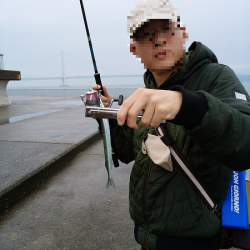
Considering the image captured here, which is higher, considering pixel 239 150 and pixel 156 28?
pixel 156 28

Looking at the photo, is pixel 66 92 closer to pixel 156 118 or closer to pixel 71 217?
pixel 71 217

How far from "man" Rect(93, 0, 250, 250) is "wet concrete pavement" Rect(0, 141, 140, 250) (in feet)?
4.14

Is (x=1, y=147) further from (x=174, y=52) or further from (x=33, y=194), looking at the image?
(x=174, y=52)

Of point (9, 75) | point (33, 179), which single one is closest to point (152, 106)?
point (33, 179)

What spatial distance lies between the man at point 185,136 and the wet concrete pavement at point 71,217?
1.26 m

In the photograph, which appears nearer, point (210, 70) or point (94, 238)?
point (210, 70)

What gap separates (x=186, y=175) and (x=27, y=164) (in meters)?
3.29

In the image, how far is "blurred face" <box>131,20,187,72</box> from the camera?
1168 mm

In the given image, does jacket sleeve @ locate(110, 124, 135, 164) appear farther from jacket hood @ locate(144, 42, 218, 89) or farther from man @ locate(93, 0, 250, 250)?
jacket hood @ locate(144, 42, 218, 89)

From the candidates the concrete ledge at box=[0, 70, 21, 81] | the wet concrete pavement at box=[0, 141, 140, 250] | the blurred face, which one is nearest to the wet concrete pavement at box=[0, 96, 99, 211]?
the wet concrete pavement at box=[0, 141, 140, 250]

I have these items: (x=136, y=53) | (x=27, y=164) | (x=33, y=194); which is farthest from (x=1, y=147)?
(x=136, y=53)

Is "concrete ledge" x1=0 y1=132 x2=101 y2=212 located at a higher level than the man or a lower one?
lower

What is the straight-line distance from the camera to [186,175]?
126 cm

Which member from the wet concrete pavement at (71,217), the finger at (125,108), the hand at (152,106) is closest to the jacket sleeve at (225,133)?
the hand at (152,106)
